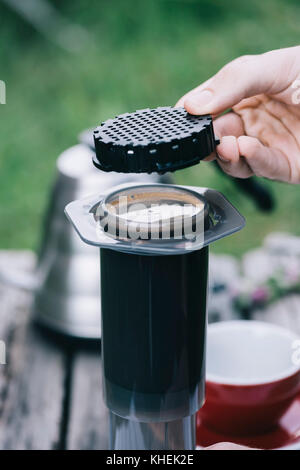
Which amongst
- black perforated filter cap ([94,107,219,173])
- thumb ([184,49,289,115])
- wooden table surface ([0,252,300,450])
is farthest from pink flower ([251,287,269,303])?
black perforated filter cap ([94,107,219,173])

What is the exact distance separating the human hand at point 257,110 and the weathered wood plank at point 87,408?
32 centimetres

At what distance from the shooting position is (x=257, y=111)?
0.82 meters

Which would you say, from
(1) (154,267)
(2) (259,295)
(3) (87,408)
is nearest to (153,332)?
(1) (154,267)

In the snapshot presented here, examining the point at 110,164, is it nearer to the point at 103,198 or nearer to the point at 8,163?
the point at 103,198

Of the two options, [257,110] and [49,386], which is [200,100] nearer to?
[257,110]

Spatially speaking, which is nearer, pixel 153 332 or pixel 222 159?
pixel 153 332

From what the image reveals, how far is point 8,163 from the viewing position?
2.02 metres

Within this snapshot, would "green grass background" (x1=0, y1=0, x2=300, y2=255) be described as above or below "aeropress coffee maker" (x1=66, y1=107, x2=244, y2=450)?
below

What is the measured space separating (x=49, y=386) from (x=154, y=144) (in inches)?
18.0

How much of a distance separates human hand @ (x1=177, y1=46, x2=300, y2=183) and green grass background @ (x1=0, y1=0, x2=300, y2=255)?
0.90 metres

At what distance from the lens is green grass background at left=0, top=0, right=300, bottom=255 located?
1888mm

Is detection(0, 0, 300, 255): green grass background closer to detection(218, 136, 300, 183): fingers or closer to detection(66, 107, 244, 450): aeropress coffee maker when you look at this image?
detection(218, 136, 300, 183): fingers

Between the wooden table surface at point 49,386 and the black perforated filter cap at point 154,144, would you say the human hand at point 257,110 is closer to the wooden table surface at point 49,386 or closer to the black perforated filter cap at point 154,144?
the black perforated filter cap at point 154,144
